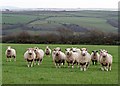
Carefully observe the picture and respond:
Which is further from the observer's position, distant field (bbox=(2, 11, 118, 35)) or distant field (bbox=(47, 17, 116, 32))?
distant field (bbox=(47, 17, 116, 32))

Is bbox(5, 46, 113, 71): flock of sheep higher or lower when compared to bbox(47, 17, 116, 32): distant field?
higher

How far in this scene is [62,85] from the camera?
17.2 meters

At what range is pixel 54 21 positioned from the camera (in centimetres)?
11131

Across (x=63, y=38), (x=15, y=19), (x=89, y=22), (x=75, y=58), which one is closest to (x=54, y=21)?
(x=89, y=22)

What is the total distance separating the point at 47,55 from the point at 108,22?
66492mm

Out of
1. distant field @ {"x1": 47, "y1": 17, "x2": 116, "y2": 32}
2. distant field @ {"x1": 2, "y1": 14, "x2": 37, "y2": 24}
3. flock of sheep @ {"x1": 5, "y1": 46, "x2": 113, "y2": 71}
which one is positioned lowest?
distant field @ {"x1": 47, "y1": 17, "x2": 116, "y2": 32}

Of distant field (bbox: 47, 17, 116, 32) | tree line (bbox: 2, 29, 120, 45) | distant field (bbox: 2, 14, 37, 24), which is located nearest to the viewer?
tree line (bbox: 2, 29, 120, 45)

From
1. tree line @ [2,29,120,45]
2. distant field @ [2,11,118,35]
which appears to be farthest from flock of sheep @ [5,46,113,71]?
distant field @ [2,11,118,35]

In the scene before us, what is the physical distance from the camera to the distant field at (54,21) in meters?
99.5

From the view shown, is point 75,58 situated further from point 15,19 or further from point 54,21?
point 54,21

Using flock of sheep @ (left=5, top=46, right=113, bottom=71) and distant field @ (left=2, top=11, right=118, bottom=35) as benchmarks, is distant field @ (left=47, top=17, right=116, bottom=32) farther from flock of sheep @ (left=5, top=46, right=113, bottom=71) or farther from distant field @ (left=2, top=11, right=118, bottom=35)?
flock of sheep @ (left=5, top=46, right=113, bottom=71)

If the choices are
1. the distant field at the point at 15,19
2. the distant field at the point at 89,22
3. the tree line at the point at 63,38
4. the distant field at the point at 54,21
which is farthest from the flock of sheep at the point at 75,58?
the distant field at the point at 15,19

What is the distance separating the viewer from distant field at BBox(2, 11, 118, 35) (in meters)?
99.5

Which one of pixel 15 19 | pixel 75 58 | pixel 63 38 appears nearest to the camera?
pixel 75 58
